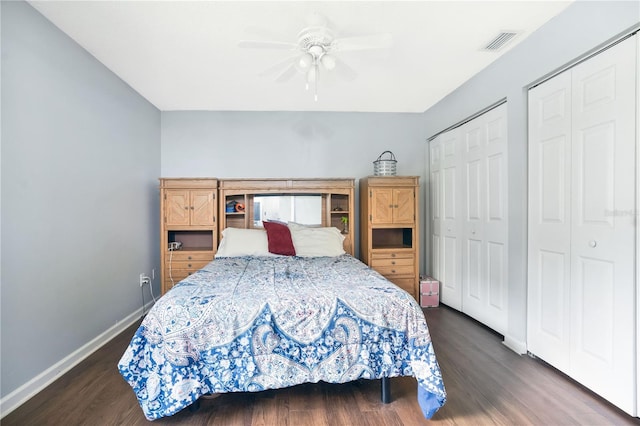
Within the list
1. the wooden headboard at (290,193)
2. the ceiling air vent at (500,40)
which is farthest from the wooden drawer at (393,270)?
the ceiling air vent at (500,40)

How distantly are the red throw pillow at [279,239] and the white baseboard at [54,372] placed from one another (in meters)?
1.65

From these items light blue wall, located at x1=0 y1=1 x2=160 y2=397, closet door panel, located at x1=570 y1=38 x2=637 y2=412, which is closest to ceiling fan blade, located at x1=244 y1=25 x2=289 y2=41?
light blue wall, located at x1=0 y1=1 x2=160 y2=397

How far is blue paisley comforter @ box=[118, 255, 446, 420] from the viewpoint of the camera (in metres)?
1.63

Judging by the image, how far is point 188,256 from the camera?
142 inches

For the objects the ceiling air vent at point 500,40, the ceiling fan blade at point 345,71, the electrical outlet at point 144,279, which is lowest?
the electrical outlet at point 144,279

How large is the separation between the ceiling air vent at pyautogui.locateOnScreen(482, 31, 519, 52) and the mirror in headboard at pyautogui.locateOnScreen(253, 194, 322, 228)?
243 cm

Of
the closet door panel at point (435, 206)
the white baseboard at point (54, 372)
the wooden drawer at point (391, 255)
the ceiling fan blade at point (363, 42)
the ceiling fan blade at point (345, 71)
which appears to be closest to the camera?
the white baseboard at point (54, 372)

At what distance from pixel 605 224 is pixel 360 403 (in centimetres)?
185

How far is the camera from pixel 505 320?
2717 mm

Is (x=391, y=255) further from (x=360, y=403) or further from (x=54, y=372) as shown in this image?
(x=54, y=372)

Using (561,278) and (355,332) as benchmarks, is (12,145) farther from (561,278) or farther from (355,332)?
(561,278)

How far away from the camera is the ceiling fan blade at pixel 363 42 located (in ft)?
6.29

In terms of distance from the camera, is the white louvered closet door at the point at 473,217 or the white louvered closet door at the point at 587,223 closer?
the white louvered closet door at the point at 587,223

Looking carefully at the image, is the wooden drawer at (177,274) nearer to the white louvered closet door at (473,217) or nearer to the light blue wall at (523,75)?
the white louvered closet door at (473,217)
